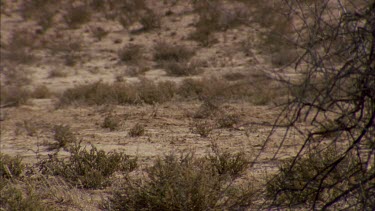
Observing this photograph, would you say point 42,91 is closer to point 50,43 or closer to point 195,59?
point 195,59

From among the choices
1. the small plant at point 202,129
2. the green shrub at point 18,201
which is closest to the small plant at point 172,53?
the small plant at point 202,129

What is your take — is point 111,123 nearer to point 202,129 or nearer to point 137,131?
point 137,131

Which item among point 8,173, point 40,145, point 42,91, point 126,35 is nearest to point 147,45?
point 126,35

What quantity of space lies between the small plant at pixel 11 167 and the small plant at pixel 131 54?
8.48m

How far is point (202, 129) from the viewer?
7504 mm

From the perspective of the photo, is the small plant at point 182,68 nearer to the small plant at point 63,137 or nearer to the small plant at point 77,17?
the small plant at point 63,137

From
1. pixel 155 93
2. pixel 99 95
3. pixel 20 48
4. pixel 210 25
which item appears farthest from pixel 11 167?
pixel 210 25

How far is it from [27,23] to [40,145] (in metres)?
13.0

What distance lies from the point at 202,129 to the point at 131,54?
7.68 metres

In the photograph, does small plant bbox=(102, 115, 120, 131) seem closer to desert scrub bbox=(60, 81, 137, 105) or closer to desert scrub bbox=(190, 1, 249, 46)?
desert scrub bbox=(60, 81, 137, 105)

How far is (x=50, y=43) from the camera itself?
17.0 meters

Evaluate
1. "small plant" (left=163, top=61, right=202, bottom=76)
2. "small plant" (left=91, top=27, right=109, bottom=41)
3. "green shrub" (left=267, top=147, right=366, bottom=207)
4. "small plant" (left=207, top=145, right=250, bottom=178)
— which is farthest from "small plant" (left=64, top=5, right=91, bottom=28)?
"green shrub" (left=267, top=147, right=366, bottom=207)

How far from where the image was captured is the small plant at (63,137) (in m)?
7.33

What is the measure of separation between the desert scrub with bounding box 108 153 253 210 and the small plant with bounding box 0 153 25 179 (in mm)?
1570
